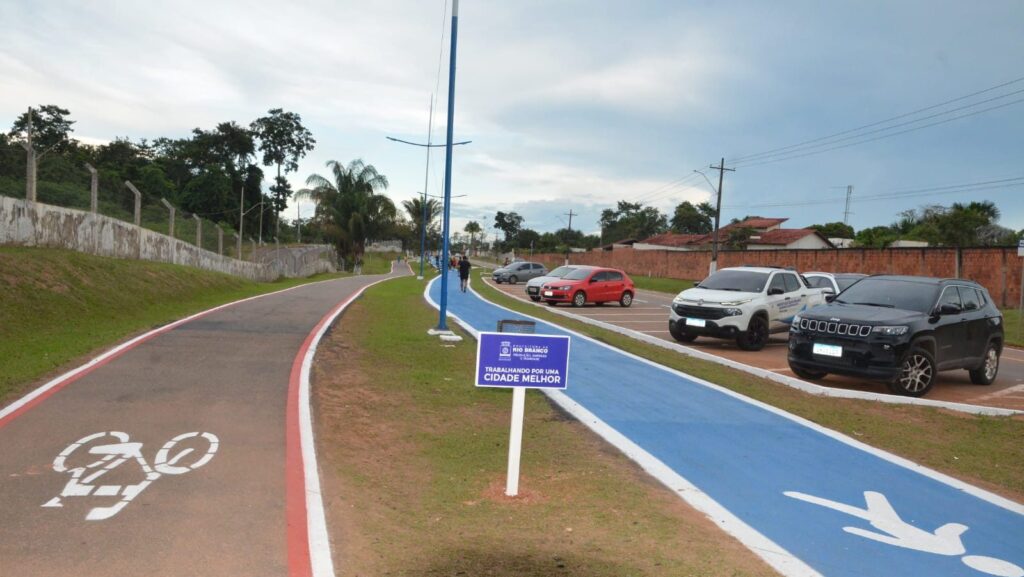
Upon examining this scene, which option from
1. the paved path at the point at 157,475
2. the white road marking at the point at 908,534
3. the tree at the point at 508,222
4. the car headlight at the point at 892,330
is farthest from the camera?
the tree at the point at 508,222

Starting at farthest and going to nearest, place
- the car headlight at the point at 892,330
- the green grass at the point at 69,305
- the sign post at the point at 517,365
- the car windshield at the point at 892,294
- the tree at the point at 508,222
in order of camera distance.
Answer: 1. the tree at the point at 508,222
2. the car windshield at the point at 892,294
3. the car headlight at the point at 892,330
4. the green grass at the point at 69,305
5. the sign post at the point at 517,365

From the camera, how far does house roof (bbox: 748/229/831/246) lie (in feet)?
225

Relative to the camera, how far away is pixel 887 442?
824 centimetres

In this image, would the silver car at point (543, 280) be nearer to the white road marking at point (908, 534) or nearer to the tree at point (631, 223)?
the white road marking at point (908, 534)

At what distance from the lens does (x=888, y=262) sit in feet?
118

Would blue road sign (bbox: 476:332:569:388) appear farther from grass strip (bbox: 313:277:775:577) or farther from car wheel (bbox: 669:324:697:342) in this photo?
car wheel (bbox: 669:324:697:342)

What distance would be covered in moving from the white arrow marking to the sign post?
7.59ft

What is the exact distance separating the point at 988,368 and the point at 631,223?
11172 cm

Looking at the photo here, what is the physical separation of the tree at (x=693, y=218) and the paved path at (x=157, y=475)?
101 metres

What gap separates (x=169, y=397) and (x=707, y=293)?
11.3 m

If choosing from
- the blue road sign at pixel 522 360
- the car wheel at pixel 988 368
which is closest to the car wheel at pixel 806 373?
the car wheel at pixel 988 368

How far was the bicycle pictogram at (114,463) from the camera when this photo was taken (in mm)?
5418

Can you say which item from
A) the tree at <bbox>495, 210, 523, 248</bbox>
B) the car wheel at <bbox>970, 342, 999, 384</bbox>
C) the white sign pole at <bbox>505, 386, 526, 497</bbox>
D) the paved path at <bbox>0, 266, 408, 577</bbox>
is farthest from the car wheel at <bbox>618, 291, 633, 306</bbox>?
the tree at <bbox>495, 210, 523, 248</bbox>

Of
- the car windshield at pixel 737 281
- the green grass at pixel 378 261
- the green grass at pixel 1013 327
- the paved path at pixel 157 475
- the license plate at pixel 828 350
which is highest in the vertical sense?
the car windshield at pixel 737 281
